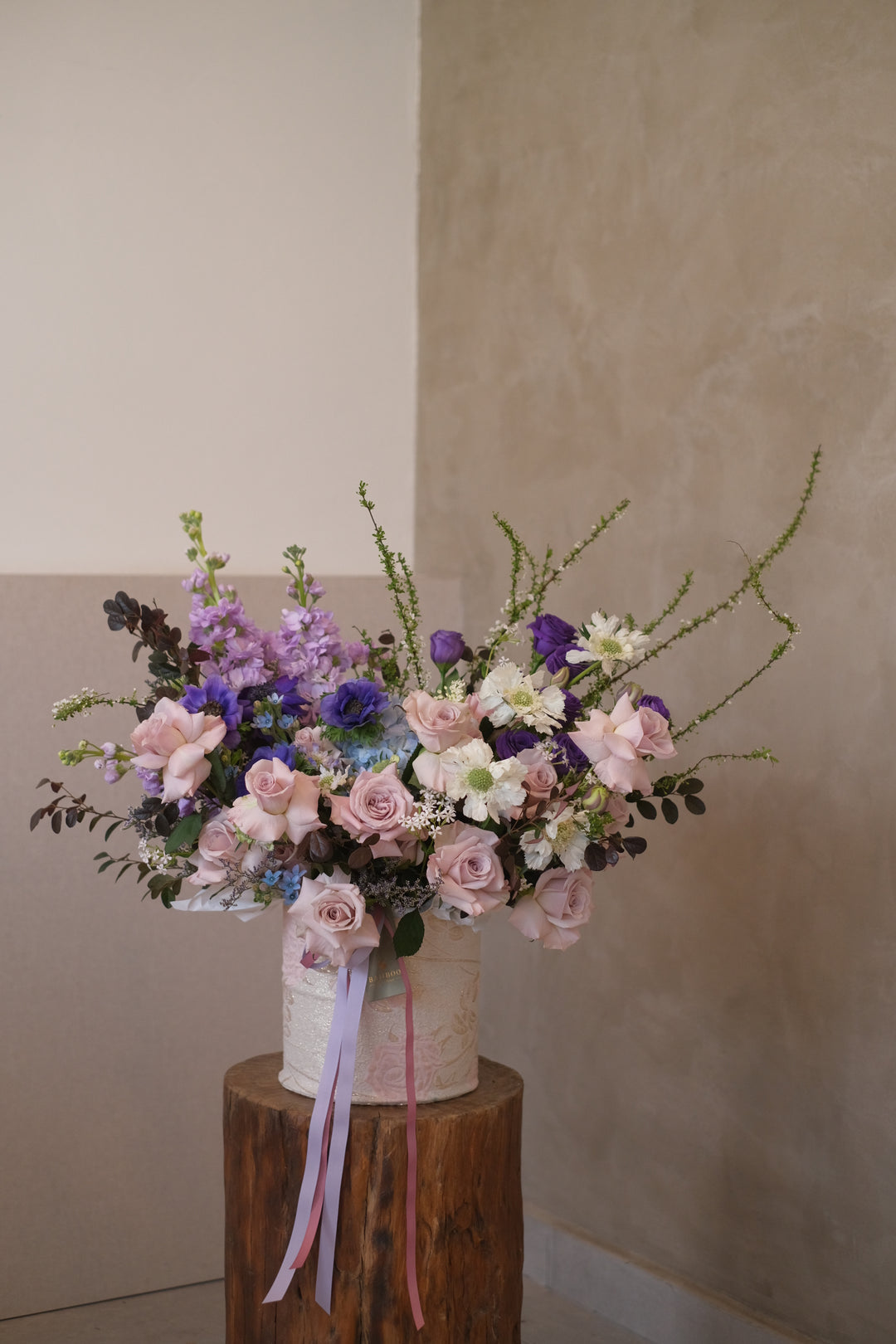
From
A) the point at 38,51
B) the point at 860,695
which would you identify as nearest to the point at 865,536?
the point at 860,695

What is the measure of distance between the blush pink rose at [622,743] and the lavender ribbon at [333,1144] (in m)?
0.33

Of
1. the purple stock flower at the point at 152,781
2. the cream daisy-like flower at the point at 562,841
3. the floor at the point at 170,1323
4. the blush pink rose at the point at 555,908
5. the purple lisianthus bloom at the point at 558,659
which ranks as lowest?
the floor at the point at 170,1323

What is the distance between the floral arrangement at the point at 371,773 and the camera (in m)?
1.28

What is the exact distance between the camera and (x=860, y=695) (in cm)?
183

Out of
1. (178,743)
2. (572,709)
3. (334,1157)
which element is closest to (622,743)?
(572,709)

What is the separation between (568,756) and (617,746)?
10 cm

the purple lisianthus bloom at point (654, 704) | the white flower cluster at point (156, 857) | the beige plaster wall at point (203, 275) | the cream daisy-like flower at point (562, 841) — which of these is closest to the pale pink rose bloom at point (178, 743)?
the white flower cluster at point (156, 857)

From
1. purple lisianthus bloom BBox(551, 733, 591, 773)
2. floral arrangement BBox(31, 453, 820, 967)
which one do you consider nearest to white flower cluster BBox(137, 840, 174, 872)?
floral arrangement BBox(31, 453, 820, 967)

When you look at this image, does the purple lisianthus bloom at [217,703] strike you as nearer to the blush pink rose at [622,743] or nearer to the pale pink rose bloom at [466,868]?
the pale pink rose bloom at [466,868]

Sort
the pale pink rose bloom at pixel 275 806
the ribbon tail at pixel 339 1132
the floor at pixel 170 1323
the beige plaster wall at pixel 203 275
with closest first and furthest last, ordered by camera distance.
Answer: the pale pink rose bloom at pixel 275 806 < the ribbon tail at pixel 339 1132 < the floor at pixel 170 1323 < the beige plaster wall at pixel 203 275

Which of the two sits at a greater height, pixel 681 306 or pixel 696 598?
pixel 681 306

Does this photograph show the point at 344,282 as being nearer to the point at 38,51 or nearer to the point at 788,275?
the point at 38,51

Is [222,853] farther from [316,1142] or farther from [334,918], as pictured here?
[316,1142]

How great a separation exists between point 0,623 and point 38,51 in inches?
40.7
